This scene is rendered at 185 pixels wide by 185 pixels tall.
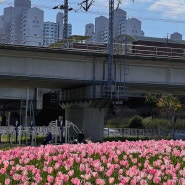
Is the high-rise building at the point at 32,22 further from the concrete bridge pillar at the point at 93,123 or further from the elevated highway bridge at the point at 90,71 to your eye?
the concrete bridge pillar at the point at 93,123

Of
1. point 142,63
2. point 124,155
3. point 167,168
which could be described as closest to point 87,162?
point 124,155

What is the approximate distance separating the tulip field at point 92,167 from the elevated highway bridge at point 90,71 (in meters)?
25.9

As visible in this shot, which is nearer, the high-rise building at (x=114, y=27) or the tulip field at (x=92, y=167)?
the tulip field at (x=92, y=167)

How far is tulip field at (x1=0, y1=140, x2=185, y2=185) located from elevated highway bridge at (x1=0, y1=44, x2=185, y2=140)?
1018 inches

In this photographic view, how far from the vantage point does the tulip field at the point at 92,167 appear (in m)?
6.78

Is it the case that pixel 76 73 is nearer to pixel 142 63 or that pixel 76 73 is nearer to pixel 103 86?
pixel 103 86

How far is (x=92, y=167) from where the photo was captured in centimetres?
823

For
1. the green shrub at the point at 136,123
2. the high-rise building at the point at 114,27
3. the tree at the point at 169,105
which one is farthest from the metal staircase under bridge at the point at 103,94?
the high-rise building at the point at 114,27

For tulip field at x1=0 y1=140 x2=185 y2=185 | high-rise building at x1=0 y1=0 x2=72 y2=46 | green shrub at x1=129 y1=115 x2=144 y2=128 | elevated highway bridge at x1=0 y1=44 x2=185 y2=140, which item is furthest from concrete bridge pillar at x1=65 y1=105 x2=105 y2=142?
high-rise building at x1=0 y1=0 x2=72 y2=46

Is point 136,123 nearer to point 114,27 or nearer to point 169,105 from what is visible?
point 169,105

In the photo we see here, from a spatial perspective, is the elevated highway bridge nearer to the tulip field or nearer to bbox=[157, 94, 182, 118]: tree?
the tulip field

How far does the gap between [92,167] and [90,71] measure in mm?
30474

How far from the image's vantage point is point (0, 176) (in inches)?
288

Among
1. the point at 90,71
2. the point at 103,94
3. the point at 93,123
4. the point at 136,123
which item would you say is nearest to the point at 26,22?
the point at 136,123
